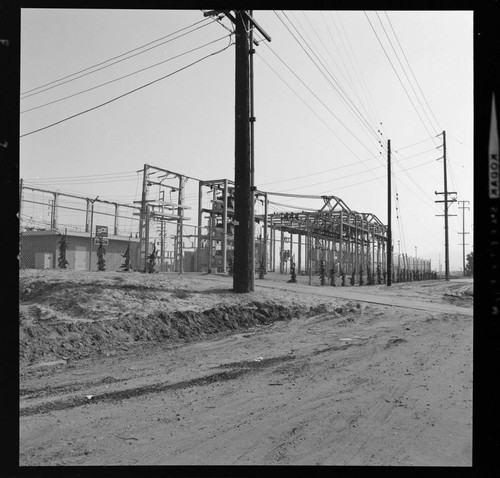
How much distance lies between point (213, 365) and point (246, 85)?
960 cm

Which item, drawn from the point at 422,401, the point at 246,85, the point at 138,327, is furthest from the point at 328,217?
the point at 422,401

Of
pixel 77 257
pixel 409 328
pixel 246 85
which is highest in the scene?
pixel 246 85

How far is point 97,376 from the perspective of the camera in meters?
6.60

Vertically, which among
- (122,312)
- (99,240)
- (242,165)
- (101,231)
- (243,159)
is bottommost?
(122,312)

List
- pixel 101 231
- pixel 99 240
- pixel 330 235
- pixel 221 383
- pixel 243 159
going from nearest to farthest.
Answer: pixel 221 383 < pixel 243 159 < pixel 99 240 < pixel 101 231 < pixel 330 235

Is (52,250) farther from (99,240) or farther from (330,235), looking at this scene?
(330,235)

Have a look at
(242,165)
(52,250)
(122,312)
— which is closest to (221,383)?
(122,312)

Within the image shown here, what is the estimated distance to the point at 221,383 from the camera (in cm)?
633

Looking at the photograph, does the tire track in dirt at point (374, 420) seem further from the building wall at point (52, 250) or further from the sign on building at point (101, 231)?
the building wall at point (52, 250)

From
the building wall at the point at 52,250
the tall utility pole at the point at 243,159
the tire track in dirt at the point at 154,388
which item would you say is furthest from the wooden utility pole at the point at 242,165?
the building wall at the point at 52,250

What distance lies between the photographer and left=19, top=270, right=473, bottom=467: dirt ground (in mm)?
4270

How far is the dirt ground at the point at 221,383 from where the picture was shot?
4.27 m

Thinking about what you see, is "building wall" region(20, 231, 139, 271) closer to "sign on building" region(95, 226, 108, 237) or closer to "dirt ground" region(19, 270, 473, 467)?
"sign on building" region(95, 226, 108, 237)
